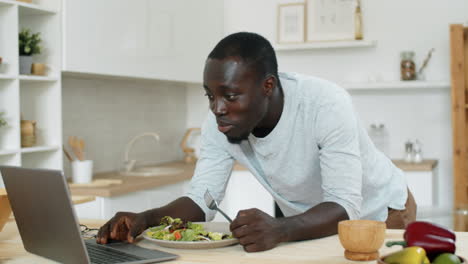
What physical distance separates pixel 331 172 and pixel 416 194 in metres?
2.39

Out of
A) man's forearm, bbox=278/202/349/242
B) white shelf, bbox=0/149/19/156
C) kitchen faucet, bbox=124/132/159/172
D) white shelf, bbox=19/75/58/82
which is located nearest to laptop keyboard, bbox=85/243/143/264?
man's forearm, bbox=278/202/349/242

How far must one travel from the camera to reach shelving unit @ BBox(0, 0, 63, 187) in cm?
267

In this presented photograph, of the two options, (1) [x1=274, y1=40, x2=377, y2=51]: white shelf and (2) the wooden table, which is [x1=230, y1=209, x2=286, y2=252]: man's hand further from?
(1) [x1=274, y1=40, x2=377, y2=51]: white shelf

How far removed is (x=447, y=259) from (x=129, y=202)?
2292 mm

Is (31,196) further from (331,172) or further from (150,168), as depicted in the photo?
(150,168)

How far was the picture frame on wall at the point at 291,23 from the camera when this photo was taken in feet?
14.4

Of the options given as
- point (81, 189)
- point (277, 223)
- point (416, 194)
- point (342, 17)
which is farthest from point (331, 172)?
point (342, 17)

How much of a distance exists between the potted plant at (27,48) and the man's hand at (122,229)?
146 cm

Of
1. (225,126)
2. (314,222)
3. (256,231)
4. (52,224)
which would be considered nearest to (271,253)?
(256,231)

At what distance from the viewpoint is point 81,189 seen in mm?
2938

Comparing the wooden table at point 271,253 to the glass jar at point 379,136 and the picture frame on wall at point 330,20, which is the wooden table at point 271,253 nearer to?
the glass jar at point 379,136

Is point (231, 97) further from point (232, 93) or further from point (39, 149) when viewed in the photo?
point (39, 149)

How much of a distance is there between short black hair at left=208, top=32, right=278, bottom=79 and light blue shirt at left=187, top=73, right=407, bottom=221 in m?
0.15

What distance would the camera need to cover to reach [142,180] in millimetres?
3316
